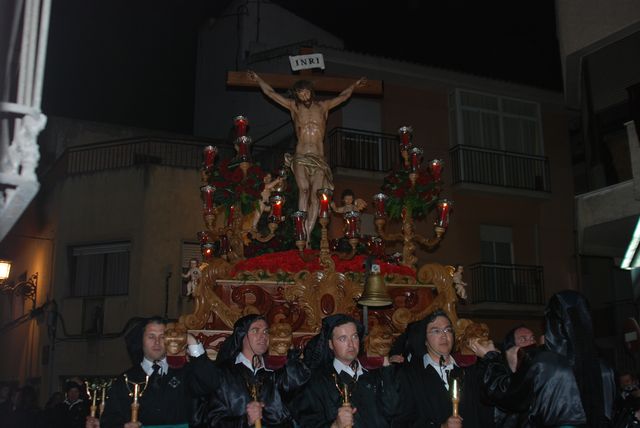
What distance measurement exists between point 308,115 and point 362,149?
9298 mm

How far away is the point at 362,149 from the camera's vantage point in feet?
61.1

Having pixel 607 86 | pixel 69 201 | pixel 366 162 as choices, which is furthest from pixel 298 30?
pixel 607 86

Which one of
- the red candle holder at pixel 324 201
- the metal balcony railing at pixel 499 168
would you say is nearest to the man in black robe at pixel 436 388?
the red candle holder at pixel 324 201

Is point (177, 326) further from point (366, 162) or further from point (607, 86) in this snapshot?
point (366, 162)

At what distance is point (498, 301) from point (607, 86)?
21.7 ft

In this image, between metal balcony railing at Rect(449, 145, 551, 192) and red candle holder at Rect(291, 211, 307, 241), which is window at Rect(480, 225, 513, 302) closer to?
metal balcony railing at Rect(449, 145, 551, 192)

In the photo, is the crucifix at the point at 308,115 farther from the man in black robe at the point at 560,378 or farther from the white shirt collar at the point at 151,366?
the man in black robe at the point at 560,378

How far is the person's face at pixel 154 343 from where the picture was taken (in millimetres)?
5598

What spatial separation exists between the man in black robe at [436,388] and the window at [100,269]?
12.6 meters

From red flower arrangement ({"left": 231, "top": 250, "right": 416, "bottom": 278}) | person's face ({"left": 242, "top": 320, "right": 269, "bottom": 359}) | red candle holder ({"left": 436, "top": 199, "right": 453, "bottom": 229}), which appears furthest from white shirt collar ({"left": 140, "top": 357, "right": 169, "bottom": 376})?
red candle holder ({"left": 436, "top": 199, "right": 453, "bottom": 229})

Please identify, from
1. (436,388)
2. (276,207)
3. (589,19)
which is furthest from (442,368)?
(589,19)

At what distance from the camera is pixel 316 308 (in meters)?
7.89

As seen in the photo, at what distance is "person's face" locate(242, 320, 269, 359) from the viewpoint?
18.1ft

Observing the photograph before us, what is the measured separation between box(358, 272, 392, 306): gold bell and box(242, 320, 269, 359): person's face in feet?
5.39
